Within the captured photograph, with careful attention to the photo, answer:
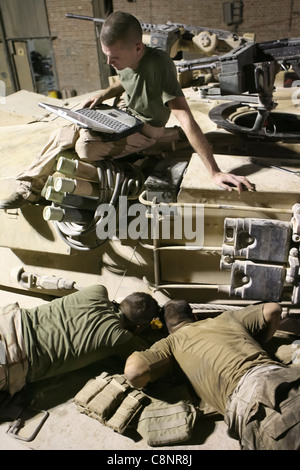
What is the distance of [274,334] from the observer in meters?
4.06

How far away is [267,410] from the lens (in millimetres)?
2854

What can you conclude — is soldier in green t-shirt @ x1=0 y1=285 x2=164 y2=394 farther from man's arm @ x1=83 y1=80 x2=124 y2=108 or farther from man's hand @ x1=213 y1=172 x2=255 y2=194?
man's arm @ x1=83 y1=80 x2=124 y2=108

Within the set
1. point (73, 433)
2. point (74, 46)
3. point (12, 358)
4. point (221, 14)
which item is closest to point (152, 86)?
point (12, 358)

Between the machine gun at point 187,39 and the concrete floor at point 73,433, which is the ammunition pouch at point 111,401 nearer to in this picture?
the concrete floor at point 73,433

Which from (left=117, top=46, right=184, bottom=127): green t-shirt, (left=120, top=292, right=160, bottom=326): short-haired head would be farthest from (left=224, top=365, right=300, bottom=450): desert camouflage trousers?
(left=117, top=46, right=184, bottom=127): green t-shirt

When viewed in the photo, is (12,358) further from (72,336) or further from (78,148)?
(78,148)

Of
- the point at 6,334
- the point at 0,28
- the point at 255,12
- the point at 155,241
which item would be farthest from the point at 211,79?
the point at 0,28

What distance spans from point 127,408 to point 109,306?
0.96 meters

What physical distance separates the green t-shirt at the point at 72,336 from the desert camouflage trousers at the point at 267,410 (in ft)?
3.83

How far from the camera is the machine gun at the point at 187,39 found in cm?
748

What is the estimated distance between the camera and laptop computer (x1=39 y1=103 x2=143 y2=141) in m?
3.83

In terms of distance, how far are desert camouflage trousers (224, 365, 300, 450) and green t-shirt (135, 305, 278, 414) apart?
0.15 metres

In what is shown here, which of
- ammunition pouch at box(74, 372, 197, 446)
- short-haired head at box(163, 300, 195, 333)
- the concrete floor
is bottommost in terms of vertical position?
the concrete floor

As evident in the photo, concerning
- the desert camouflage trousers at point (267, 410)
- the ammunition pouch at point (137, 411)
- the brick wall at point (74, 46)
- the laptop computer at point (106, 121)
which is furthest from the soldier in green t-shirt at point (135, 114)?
the brick wall at point (74, 46)
